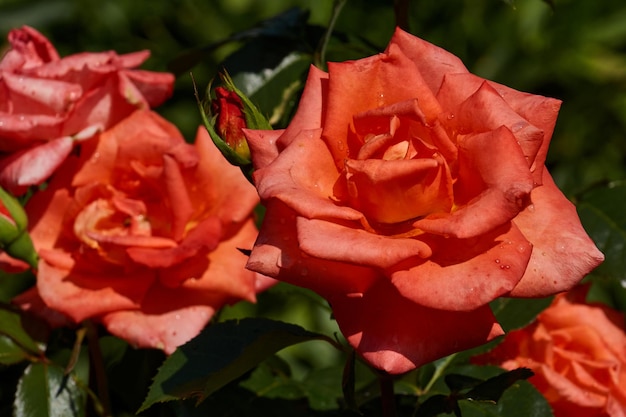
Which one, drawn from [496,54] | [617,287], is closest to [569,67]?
[496,54]

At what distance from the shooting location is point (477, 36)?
8.64 feet

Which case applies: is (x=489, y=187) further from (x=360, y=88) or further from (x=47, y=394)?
(x=47, y=394)

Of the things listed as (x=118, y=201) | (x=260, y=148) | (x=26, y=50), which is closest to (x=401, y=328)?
(x=260, y=148)

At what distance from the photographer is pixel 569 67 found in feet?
8.41

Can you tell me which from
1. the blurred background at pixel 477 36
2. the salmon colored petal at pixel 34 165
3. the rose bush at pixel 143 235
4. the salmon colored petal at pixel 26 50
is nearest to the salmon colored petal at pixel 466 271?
the rose bush at pixel 143 235

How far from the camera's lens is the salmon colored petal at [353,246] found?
2.16ft

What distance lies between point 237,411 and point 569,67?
1916 mm

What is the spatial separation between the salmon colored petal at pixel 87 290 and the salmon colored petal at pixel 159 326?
0.01 meters

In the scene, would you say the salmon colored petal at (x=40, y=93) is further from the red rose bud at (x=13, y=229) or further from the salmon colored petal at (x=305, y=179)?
the salmon colored petal at (x=305, y=179)

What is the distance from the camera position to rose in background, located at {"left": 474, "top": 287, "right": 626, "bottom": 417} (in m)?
1.00

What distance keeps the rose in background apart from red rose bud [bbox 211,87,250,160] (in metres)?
0.42

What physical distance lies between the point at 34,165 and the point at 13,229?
70mm

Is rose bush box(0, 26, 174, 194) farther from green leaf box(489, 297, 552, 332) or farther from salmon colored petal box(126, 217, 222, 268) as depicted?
green leaf box(489, 297, 552, 332)

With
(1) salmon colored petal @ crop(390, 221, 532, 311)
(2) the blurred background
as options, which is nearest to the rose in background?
(1) salmon colored petal @ crop(390, 221, 532, 311)
